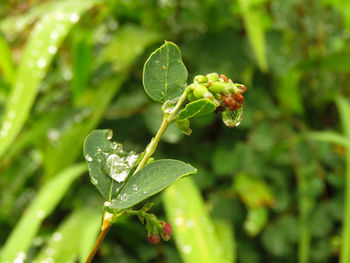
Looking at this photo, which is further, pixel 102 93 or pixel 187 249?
pixel 102 93

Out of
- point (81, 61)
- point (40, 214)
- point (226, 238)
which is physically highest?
point (81, 61)

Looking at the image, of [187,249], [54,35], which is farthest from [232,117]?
[54,35]

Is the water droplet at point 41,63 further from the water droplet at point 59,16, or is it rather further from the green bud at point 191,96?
the green bud at point 191,96

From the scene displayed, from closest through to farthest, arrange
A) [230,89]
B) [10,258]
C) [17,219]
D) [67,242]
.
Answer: [230,89] → [10,258] → [67,242] → [17,219]

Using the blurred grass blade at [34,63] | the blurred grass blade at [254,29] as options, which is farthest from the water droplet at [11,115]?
the blurred grass blade at [254,29]

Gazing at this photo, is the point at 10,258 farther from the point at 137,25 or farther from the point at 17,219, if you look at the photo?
the point at 137,25

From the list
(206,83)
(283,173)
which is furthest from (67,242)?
(206,83)

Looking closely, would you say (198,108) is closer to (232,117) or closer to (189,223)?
(232,117)
